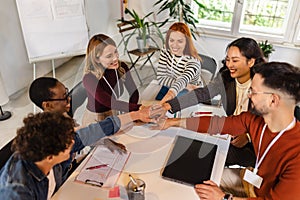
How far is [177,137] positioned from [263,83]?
0.51 meters

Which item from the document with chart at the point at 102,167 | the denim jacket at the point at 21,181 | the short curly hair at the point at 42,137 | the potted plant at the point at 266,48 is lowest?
the document with chart at the point at 102,167

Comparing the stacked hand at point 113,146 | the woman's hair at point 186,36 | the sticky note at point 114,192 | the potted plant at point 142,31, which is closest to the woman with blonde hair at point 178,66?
the woman's hair at point 186,36

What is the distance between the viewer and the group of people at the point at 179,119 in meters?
0.98

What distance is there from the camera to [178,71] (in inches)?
86.4

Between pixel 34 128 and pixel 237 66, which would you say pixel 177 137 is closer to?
pixel 237 66

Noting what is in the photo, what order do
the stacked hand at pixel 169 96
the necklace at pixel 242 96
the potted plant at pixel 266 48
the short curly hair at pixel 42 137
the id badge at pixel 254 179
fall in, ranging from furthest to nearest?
the potted plant at pixel 266 48 → the stacked hand at pixel 169 96 → the necklace at pixel 242 96 → the id badge at pixel 254 179 → the short curly hair at pixel 42 137

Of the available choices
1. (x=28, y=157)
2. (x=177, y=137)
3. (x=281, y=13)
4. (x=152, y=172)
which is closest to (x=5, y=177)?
(x=28, y=157)

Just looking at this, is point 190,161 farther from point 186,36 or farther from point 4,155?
point 186,36

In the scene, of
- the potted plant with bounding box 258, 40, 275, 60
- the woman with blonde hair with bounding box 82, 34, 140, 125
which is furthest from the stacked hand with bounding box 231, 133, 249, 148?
the potted plant with bounding box 258, 40, 275, 60

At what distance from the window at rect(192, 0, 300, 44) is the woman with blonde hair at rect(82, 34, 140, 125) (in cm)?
206

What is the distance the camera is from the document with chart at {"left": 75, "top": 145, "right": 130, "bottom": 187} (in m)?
1.21

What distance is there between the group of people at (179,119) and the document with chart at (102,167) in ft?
0.19

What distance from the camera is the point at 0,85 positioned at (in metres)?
2.75

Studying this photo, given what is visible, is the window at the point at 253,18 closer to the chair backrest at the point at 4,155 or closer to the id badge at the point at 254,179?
the id badge at the point at 254,179
